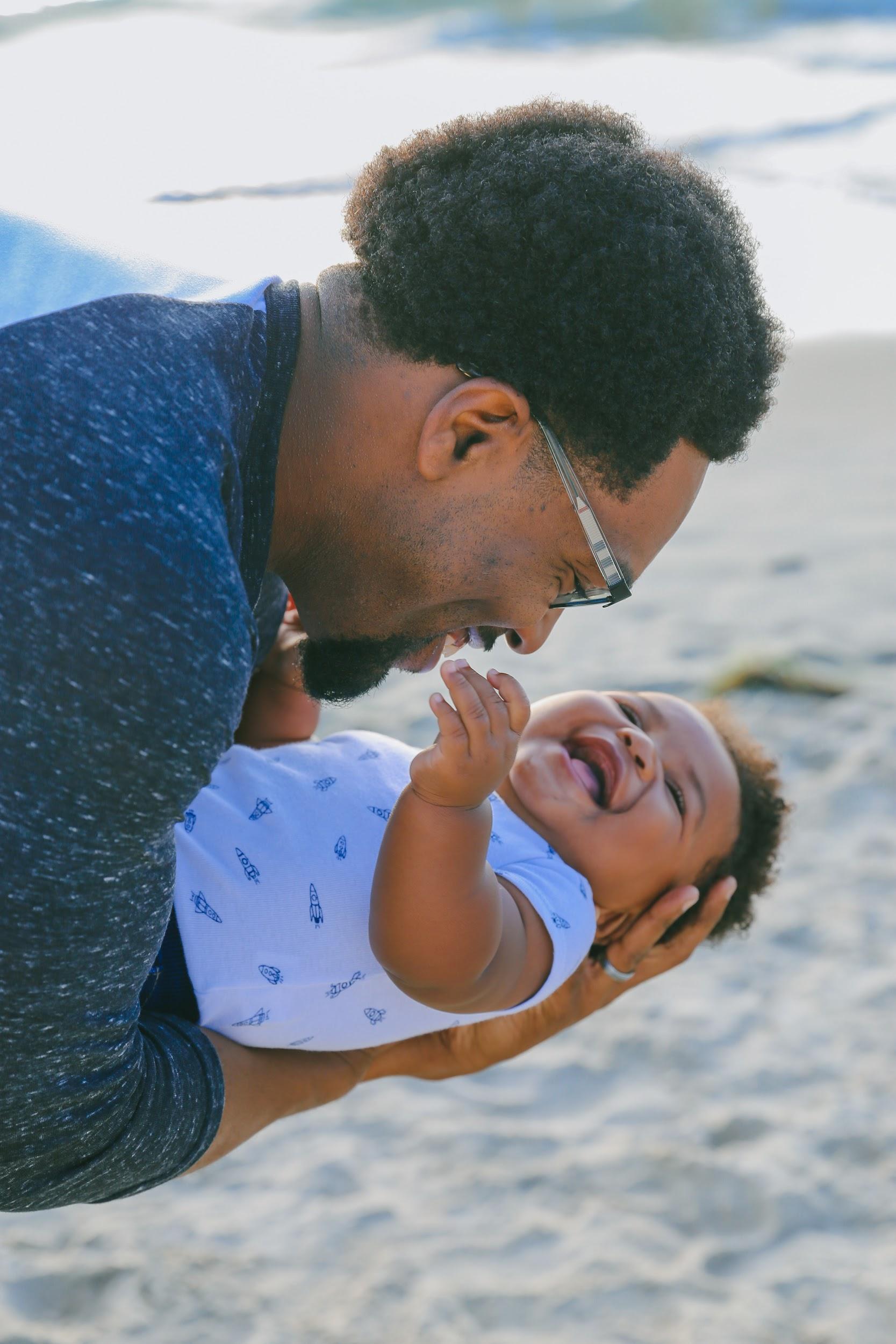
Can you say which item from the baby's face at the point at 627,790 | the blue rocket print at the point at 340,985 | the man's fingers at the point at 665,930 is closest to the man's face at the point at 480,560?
the blue rocket print at the point at 340,985

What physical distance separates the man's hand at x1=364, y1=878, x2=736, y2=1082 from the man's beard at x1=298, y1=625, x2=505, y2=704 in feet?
2.95

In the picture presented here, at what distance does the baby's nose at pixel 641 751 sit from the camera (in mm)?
3311

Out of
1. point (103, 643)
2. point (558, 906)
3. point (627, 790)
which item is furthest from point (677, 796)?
point (103, 643)

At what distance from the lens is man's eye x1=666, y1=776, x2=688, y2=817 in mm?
3355

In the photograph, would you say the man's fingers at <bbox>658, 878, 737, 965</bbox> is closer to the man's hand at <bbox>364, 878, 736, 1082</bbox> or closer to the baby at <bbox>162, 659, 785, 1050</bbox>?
the man's hand at <bbox>364, 878, 736, 1082</bbox>

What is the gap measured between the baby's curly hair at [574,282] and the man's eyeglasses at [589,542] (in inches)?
0.9

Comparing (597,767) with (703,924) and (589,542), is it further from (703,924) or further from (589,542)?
(589,542)

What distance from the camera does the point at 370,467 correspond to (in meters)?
2.05

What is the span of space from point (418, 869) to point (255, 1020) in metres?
0.43

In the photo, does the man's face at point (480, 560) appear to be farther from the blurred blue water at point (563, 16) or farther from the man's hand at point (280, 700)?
the blurred blue water at point (563, 16)

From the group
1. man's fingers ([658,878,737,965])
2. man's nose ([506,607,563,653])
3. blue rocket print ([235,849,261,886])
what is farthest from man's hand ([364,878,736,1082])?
man's nose ([506,607,563,653])

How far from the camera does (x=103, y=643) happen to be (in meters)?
1.48

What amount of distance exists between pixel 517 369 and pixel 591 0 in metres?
16.8

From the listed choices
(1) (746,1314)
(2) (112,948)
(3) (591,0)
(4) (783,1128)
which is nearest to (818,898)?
(4) (783,1128)
